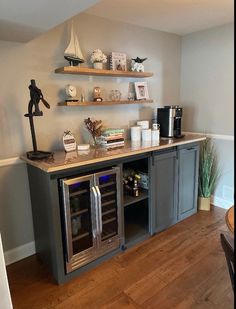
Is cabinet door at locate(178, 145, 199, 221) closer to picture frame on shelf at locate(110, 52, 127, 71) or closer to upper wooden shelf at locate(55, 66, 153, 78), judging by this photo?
upper wooden shelf at locate(55, 66, 153, 78)

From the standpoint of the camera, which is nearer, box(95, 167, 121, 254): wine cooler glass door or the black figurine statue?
the black figurine statue

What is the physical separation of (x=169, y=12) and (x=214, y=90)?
115 cm

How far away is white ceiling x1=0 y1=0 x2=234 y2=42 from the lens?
130 centimetres

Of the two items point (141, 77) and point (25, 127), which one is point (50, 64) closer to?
point (25, 127)

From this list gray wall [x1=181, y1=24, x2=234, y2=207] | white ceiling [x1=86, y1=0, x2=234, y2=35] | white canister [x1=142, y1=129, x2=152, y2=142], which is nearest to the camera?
white ceiling [x1=86, y1=0, x2=234, y2=35]

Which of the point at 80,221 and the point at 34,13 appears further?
the point at 80,221

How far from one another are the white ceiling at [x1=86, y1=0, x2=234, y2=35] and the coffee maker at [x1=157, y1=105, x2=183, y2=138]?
975mm

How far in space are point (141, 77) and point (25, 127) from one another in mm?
1495

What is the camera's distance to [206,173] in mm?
3061

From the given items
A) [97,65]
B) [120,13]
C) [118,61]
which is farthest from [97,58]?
[120,13]

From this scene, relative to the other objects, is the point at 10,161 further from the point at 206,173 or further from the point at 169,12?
the point at 206,173

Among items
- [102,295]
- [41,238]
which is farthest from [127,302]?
[41,238]

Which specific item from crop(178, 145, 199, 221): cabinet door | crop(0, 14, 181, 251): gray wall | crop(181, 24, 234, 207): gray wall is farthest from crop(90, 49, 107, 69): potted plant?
crop(181, 24, 234, 207): gray wall

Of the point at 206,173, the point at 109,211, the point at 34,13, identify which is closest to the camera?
the point at 34,13
